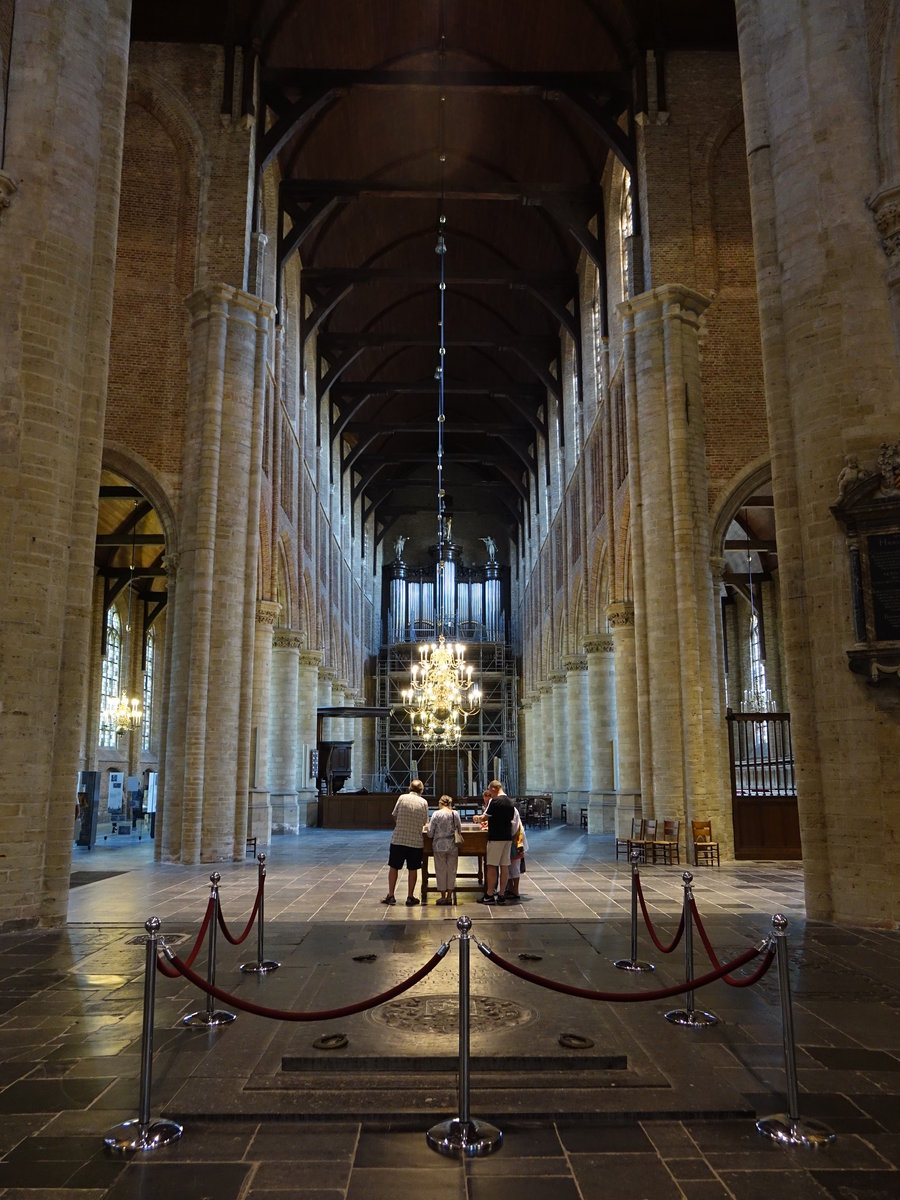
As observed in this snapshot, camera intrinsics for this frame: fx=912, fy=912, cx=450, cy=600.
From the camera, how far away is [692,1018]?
573 centimetres

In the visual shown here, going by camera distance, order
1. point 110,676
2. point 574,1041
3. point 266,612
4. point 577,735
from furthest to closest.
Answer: point 110,676 → point 577,735 → point 266,612 → point 574,1041

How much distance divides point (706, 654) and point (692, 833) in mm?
3017

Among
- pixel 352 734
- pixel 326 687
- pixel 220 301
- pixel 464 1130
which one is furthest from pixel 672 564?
pixel 352 734

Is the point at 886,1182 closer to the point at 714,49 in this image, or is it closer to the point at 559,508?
the point at 714,49

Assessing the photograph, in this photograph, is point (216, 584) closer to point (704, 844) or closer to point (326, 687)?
point (704, 844)

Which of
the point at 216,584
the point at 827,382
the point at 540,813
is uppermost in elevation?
the point at 827,382

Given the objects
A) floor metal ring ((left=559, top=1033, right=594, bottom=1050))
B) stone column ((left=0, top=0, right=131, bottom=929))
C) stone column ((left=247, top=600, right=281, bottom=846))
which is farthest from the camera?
stone column ((left=247, top=600, right=281, bottom=846))

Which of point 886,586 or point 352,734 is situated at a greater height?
point 886,586

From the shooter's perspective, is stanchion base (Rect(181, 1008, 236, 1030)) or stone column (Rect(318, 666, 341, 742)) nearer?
stanchion base (Rect(181, 1008, 236, 1030))

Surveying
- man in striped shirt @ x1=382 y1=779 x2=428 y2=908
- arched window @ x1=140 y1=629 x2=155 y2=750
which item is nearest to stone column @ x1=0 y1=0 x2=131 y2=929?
man in striped shirt @ x1=382 y1=779 x2=428 y2=908

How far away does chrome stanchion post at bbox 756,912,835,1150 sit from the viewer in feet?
12.9

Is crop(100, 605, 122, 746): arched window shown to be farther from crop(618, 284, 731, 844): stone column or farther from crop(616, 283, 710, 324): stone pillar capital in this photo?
crop(616, 283, 710, 324): stone pillar capital

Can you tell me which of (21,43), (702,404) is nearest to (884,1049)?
(21,43)

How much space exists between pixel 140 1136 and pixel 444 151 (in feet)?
79.2
